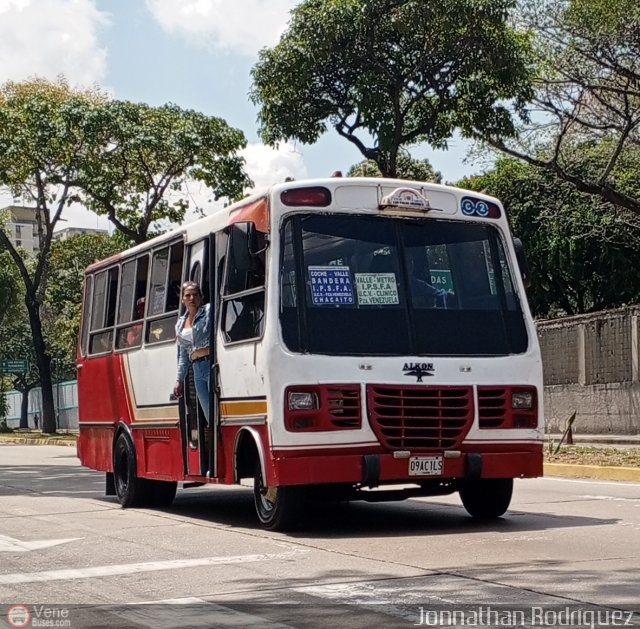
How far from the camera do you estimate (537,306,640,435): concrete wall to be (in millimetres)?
24547

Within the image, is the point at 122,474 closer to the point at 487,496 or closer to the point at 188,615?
the point at 487,496

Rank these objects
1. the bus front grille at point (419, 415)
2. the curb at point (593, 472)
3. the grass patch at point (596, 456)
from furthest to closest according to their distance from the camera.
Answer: the grass patch at point (596, 456)
the curb at point (593, 472)
the bus front grille at point (419, 415)

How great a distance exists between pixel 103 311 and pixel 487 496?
5.71m

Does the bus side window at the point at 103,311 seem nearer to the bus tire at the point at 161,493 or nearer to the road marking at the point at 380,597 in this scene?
the bus tire at the point at 161,493

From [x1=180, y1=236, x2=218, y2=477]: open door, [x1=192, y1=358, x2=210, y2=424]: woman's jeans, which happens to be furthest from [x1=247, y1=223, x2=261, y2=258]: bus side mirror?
[x1=192, y1=358, x2=210, y2=424]: woman's jeans

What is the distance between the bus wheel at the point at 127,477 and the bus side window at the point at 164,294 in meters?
1.35

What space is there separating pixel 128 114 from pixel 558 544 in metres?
28.6

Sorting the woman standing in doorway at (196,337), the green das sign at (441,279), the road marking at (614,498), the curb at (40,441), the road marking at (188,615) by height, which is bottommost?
the road marking at (188,615)

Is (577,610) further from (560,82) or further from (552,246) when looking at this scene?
(552,246)

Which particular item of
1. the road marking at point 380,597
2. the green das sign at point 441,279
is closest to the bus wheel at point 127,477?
the green das sign at point 441,279

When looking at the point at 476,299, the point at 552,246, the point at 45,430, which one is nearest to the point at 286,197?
the point at 476,299

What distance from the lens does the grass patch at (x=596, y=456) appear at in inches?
739

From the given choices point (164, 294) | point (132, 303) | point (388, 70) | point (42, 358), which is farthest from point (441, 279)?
point (42, 358)

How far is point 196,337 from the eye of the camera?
1195 cm
